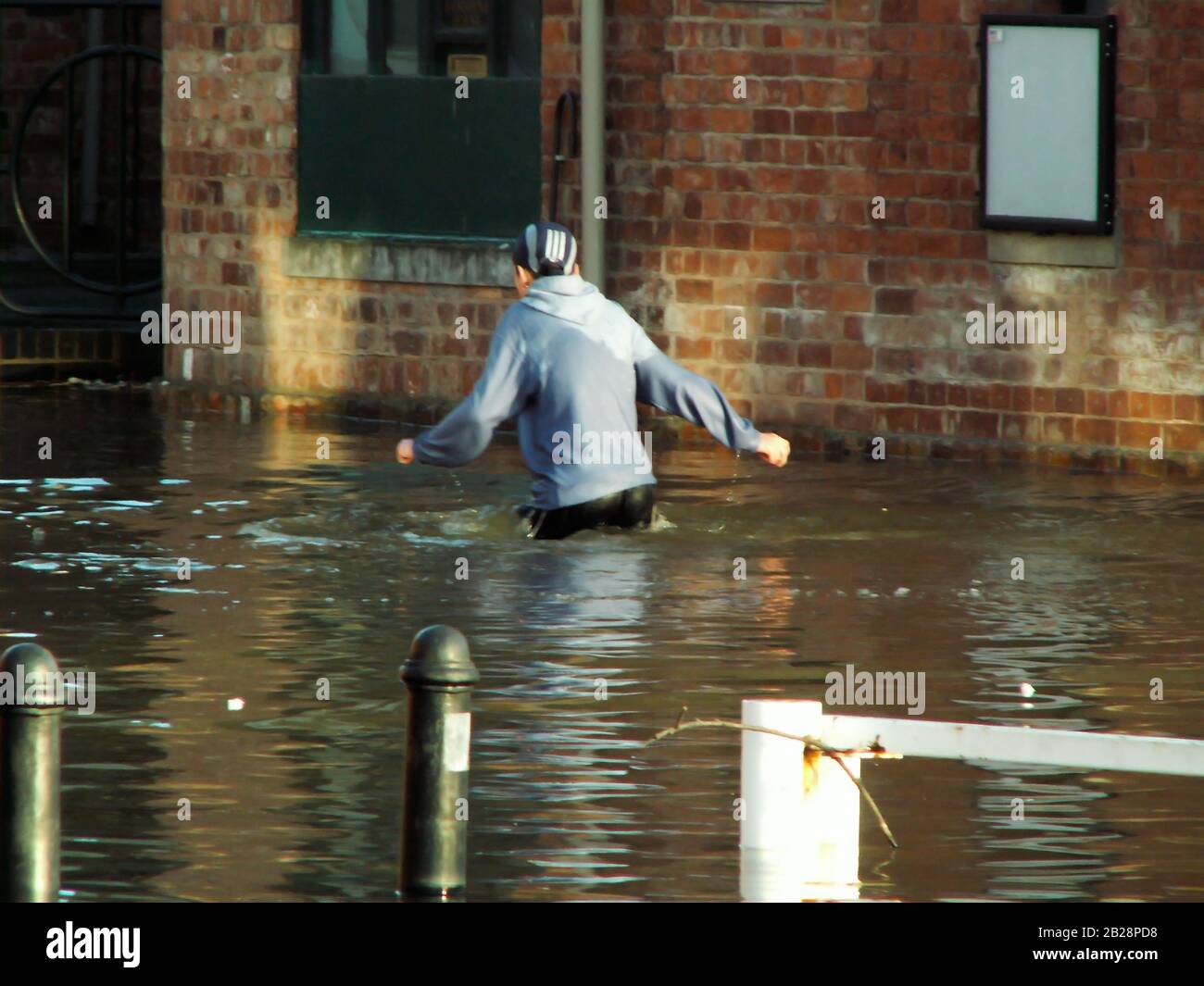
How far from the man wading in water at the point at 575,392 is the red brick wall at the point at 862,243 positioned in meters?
3.79

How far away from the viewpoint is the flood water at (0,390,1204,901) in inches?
309

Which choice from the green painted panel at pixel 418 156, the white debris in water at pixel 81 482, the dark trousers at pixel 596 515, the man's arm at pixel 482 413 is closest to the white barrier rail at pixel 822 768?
the man's arm at pixel 482 413

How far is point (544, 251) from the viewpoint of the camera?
13.5 meters

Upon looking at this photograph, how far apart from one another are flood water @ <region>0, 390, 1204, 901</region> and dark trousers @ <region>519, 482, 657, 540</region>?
5.5 inches

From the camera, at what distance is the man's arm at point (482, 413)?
12.9 metres

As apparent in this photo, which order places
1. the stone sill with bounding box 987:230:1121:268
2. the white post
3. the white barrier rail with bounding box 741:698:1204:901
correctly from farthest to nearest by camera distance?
the stone sill with bounding box 987:230:1121:268 → the white post → the white barrier rail with bounding box 741:698:1204:901

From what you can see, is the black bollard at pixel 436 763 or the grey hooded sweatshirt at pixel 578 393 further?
the grey hooded sweatshirt at pixel 578 393

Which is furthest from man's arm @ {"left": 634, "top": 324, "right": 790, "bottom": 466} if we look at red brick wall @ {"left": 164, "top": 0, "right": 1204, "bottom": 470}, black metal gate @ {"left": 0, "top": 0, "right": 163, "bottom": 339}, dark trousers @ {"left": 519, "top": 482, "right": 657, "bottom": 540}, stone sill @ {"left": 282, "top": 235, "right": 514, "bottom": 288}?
black metal gate @ {"left": 0, "top": 0, "right": 163, "bottom": 339}

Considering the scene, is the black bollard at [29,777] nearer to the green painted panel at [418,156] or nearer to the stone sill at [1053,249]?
the stone sill at [1053,249]

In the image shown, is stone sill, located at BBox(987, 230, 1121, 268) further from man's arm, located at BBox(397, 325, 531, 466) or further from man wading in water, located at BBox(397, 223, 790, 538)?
man's arm, located at BBox(397, 325, 531, 466)

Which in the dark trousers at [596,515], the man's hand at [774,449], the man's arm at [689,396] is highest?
the man's arm at [689,396]

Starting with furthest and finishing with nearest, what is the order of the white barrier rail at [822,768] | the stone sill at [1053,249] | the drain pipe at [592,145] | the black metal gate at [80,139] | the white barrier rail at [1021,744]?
the black metal gate at [80,139] → the drain pipe at [592,145] → the stone sill at [1053,249] → the white barrier rail at [822,768] → the white barrier rail at [1021,744]

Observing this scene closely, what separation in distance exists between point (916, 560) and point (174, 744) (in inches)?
185
